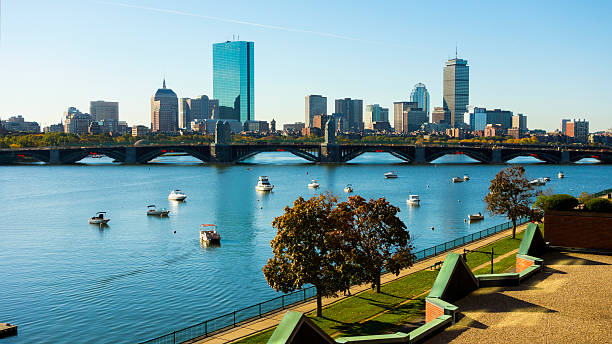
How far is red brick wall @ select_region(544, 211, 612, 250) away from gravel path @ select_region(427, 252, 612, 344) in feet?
27.4

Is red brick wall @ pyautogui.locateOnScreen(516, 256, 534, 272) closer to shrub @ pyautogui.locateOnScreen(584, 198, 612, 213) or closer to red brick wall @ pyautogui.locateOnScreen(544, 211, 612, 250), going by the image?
red brick wall @ pyautogui.locateOnScreen(544, 211, 612, 250)

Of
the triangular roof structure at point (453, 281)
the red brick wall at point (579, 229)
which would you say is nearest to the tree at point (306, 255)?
the triangular roof structure at point (453, 281)

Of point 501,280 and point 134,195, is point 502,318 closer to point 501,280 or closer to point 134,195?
point 501,280

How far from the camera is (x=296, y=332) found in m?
21.4

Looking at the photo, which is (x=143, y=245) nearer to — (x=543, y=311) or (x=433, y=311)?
(x=433, y=311)

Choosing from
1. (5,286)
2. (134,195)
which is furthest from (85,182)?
(5,286)

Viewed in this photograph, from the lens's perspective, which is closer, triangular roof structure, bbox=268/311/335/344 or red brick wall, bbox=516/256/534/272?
triangular roof structure, bbox=268/311/335/344

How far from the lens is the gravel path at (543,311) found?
75.6 ft

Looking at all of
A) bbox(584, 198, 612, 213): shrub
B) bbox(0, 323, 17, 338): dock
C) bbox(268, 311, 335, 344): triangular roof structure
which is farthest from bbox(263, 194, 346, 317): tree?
bbox(584, 198, 612, 213): shrub

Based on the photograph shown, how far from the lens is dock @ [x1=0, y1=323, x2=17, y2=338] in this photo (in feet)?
121

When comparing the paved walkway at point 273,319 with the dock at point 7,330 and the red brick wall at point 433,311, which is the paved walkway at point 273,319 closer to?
the red brick wall at point 433,311

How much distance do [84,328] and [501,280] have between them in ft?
93.5

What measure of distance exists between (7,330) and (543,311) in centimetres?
3414

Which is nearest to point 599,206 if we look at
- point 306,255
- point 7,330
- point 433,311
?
point 433,311
